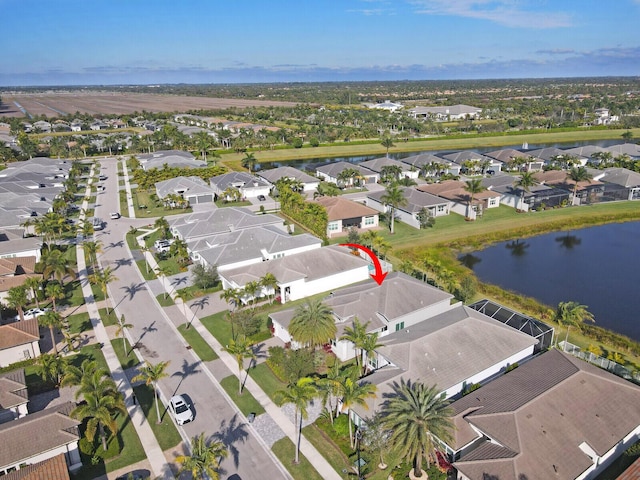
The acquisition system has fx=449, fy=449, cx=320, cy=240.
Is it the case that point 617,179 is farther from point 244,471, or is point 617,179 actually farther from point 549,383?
point 244,471

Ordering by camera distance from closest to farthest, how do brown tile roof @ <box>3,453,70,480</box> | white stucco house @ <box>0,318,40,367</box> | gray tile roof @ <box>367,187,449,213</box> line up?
brown tile roof @ <box>3,453,70,480</box> → white stucco house @ <box>0,318,40,367</box> → gray tile roof @ <box>367,187,449,213</box>

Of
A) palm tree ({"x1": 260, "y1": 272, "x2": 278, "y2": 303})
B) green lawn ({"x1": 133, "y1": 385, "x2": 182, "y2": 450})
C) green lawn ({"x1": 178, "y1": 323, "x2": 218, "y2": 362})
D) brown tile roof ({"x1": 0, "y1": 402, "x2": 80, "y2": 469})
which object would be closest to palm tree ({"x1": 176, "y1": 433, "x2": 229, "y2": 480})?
green lawn ({"x1": 133, "y1": 385, "x2": 182, "y2": 450})

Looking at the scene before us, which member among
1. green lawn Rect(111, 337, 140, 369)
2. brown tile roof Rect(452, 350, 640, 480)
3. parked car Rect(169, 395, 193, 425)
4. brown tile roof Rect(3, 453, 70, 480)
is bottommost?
green lawn Rect(111, 337, 140, 369)

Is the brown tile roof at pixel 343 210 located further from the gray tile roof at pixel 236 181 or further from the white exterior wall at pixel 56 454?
the white exterior wall at pixel 56 454

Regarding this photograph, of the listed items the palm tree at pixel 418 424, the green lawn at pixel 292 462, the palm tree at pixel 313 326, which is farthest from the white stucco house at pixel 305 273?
the palm tree at pixel 418 424

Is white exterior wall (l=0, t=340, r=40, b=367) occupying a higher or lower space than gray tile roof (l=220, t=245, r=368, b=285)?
lower

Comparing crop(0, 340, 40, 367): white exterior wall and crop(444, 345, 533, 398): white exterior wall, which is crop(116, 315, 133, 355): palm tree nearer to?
crop(0, 340, 40, 367): white exterior wall

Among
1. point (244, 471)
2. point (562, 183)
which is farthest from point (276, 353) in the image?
point (562, 183)

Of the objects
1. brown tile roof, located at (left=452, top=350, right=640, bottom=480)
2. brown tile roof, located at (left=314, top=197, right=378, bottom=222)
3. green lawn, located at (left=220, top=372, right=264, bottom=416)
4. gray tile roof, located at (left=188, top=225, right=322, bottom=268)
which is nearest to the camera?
brown tile roof, located at (left=452, top=350, right=640, bottom=480)
